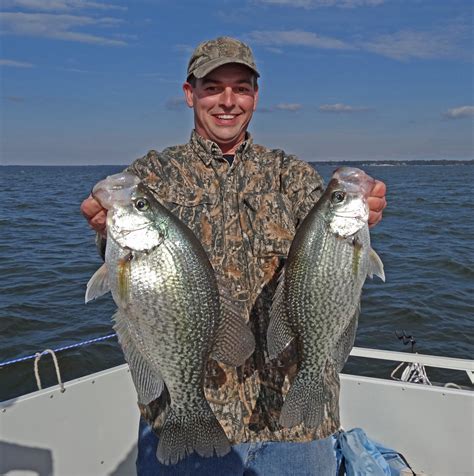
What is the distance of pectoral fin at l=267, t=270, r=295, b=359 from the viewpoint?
2932mm

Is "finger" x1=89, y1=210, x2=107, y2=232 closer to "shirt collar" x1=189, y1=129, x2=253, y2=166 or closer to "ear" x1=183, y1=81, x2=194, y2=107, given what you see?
"shirt collar" x1=189, y1=129, x2=253, y2=166

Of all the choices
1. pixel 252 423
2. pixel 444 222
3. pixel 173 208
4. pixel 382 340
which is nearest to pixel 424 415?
pixel 252 423

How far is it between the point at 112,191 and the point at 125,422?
3396 mm

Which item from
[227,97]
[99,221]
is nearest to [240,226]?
[227,97]

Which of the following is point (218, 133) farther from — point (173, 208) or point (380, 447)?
point (380, 447)

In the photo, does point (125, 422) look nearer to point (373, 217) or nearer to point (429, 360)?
point (429, 360)

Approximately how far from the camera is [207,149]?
3.37 meters

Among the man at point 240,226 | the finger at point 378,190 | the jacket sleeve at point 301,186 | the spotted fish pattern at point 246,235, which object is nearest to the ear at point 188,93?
the man at point 240,226

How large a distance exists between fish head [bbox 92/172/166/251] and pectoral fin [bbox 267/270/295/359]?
0.70 metres

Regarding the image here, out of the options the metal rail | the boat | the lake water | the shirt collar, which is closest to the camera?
the shirt collar

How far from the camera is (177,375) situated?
109 inches

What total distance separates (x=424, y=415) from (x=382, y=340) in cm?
Result: 610

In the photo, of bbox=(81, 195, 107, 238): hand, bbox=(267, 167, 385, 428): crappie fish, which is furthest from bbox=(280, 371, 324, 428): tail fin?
bbox=(81, 195, 107, 238): hand

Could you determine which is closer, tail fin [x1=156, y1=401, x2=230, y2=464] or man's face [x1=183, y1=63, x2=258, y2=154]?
tail fin [x1=156, y1=401, x2=230, y2=464]
